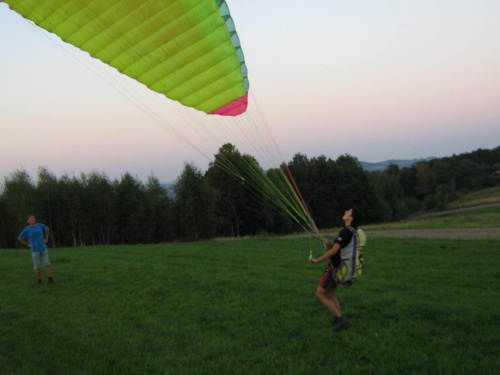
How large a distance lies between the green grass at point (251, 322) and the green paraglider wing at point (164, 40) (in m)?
4.23

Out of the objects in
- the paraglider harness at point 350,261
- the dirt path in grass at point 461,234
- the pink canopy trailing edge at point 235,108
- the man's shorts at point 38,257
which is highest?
the pink canopy trailing edge at point 235,108

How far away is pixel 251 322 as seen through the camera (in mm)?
6387

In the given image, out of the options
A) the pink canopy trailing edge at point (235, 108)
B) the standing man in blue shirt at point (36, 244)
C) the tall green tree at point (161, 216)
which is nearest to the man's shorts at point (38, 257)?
the standing man in blue shirt at point (36, 244)

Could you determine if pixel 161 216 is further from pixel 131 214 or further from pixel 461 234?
pixel 461 234

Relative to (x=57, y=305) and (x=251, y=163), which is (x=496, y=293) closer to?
(x=251, y=163)

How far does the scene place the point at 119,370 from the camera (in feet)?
16.1

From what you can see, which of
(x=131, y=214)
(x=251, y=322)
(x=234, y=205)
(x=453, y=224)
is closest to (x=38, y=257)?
(x=251, y=322)

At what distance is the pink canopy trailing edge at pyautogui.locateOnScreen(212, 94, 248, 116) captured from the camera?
8297 mm

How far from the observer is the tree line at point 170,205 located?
39.2 metres

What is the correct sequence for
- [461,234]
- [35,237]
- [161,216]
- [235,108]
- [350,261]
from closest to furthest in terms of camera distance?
[350,261] → [235,108] → [35,237] → [461,234] → [161,216]

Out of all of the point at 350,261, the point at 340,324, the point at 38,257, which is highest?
the point at 38,257

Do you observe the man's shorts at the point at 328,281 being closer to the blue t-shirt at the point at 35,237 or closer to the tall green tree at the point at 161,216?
the blue t-shirt at the point at 35,237

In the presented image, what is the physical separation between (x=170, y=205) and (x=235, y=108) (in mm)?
40894

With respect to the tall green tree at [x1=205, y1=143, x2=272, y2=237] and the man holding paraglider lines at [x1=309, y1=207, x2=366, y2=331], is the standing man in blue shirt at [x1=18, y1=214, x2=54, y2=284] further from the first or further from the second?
the tall green tree at [x1=205, y1=143, x2=272, y2=237]
